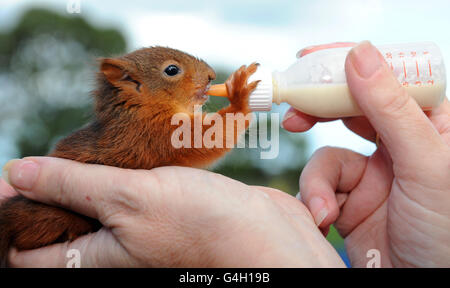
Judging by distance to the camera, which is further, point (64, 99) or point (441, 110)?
point (64, 99)

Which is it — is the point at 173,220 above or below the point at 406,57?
below

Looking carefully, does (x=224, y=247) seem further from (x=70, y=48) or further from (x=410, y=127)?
(x=70, y=48)

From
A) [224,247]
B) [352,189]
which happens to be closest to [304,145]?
[352,189]

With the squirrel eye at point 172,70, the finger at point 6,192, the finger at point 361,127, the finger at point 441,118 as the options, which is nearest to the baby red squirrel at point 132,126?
the squirrel eye at point 172,70

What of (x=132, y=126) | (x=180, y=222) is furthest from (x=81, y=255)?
(x=132, y=126)

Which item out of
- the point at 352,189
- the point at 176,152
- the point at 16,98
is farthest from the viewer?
the point at 16,98

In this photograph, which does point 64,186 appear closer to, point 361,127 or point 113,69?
point 113,69

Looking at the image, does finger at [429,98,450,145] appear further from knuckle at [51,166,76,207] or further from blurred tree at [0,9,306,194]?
blurred tree at [0,9,306,194]
